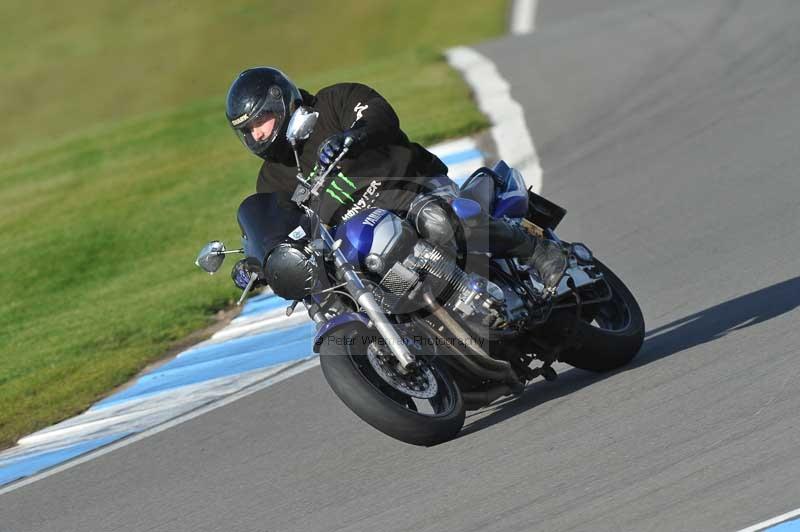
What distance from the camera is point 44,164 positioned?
710 inches

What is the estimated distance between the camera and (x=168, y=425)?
23.7 feet

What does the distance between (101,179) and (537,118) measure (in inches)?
244

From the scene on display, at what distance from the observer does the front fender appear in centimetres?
534

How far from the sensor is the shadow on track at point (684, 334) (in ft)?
20.0

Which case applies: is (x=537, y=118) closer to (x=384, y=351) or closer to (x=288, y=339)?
(x=288, y=339)

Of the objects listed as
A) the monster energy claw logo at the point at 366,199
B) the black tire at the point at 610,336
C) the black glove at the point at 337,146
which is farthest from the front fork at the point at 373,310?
the black tire at the point at 610,336

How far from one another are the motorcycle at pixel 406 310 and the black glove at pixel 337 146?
0.11 ft

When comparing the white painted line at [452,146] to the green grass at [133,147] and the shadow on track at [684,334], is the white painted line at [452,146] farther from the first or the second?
the shadow on track at [684,334]

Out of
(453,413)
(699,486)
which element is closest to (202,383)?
(453,413)

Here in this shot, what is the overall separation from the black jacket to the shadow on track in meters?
1.16

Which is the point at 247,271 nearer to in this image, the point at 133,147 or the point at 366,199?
the point at 366,199

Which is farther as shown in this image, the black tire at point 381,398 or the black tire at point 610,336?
the black tire at point 610,336

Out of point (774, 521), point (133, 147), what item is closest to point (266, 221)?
point (774, 521)

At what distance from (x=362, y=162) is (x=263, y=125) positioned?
0.49m
